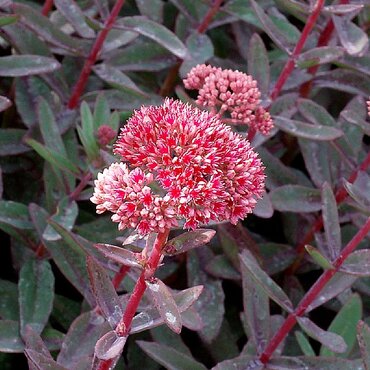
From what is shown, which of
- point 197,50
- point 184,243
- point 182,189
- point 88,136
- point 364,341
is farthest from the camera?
point 197,50

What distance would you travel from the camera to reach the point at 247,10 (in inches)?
93.8

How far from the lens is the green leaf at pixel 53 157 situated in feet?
6.03

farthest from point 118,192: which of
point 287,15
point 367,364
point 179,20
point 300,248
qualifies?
point 287,15

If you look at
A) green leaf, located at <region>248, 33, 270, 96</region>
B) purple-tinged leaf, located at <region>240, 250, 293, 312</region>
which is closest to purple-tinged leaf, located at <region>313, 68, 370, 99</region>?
green leaf, located at <region>248, 33, 270, 96</region>

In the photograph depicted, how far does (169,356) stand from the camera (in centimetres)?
181

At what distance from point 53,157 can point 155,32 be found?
58 centimetres

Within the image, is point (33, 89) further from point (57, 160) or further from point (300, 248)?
point (300, 248)

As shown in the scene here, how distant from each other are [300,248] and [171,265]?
413 mm

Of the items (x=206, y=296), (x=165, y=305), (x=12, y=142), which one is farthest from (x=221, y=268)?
(x=165, y=305)

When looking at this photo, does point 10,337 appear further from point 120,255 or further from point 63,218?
point 120,255

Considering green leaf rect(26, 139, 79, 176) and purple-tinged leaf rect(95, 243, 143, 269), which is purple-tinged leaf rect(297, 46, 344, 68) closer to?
green leaf rect(26, 139, 79, 176)

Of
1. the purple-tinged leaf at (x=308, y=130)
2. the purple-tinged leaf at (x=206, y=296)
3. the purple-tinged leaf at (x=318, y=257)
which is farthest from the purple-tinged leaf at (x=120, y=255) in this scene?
the purple-tinged leaf at (x=308, y=130)

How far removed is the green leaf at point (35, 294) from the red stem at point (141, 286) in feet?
1.88

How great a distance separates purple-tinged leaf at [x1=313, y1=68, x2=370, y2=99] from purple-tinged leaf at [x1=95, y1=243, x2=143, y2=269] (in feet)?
4.22
